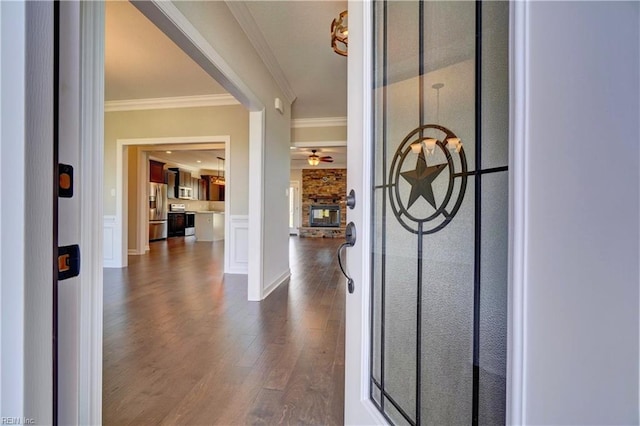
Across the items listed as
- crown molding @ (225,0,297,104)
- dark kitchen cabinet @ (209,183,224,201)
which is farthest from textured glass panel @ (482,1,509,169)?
dark kitchen cabinet @ (209,183,224,201)

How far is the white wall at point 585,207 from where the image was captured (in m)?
0.36

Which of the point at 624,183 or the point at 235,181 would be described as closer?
the point at 624,183

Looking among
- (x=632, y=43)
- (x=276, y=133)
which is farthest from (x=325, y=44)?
(x=632, y=43)

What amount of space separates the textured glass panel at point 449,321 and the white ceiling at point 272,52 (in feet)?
7.86

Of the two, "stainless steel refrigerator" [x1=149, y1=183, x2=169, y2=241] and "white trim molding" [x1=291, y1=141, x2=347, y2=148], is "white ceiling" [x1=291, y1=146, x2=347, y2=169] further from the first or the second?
"stainless steel refrigerator" [x1=149, y1=183, x2=169, y2=241]

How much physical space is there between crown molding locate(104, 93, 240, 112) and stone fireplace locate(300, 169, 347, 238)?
6800mm

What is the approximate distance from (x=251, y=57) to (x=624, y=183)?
125 inches

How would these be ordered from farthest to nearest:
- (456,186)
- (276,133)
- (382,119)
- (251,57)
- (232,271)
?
(232,271) → (276,133) → (251,57) → (382,119) → (456,186)

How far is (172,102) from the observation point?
177 inches

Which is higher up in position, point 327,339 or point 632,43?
point 632,43

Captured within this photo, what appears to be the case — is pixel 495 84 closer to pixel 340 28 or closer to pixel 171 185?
pixel 340 28

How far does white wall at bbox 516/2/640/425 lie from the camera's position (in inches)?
14.3

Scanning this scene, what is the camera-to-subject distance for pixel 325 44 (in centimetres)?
303

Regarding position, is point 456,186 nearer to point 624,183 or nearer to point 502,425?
point 624,183
